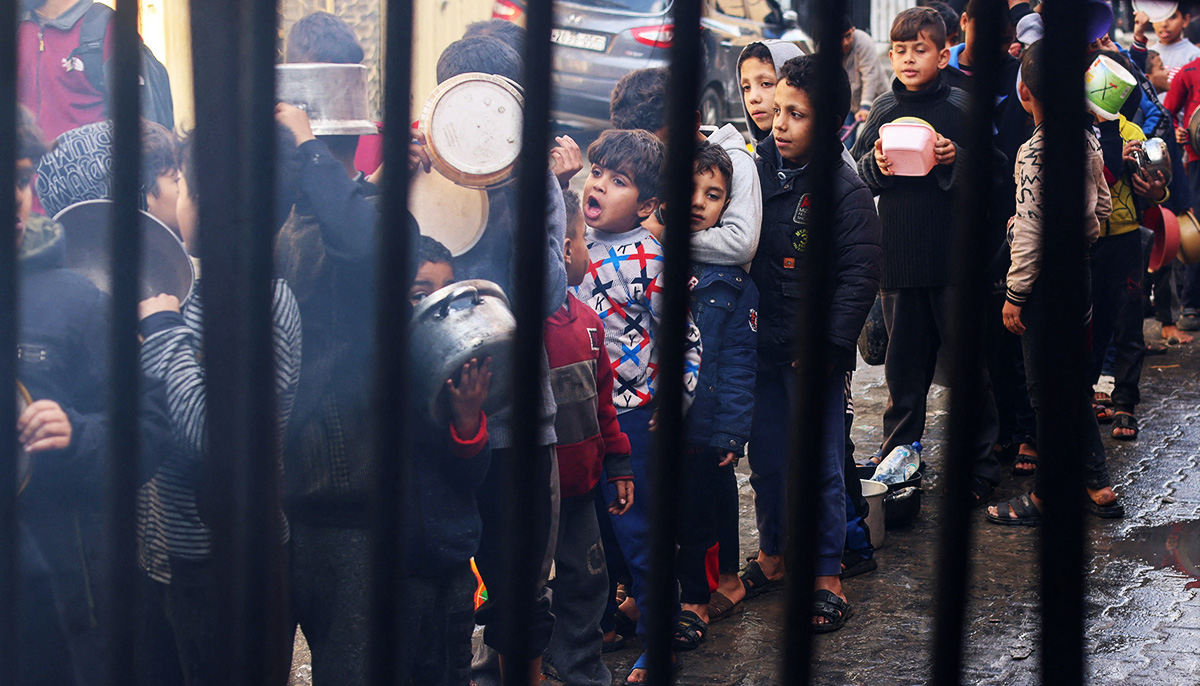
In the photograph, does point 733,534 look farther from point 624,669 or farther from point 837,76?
point 837,76

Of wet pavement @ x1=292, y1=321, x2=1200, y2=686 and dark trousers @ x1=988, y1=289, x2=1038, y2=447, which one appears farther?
dark trousers @ x1=988, y1=289, x2=1038, y2=447

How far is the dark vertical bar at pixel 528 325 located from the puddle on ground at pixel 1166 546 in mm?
3691

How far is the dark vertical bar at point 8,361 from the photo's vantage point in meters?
1.29

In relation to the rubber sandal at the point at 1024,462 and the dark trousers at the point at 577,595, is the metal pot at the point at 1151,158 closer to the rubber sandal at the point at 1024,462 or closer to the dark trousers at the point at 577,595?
the rubber sandal at the point at 1024,462

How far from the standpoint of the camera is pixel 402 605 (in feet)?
4.03

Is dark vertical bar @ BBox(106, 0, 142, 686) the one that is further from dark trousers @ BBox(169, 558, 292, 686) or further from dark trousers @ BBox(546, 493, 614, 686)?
dark trousers @ BBox(546, 493, 614, 686)

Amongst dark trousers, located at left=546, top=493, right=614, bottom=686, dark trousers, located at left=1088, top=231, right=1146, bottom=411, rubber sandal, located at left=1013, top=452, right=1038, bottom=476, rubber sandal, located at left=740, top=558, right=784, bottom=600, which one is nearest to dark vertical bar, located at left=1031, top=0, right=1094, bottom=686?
dark trousers, located at left=546, top=493, right=614, bottom=686

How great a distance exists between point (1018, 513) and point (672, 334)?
4034 mm

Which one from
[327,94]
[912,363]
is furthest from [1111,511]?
[327,94]

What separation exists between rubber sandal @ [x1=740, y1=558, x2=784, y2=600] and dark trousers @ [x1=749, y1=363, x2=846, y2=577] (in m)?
0.09

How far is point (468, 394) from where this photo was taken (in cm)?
201

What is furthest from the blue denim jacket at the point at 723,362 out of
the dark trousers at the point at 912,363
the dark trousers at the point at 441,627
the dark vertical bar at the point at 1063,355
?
the dark vertical bar at the point at 1063,355

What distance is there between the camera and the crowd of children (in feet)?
6.43

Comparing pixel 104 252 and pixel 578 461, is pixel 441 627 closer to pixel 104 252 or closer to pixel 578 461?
pixel 578 461
